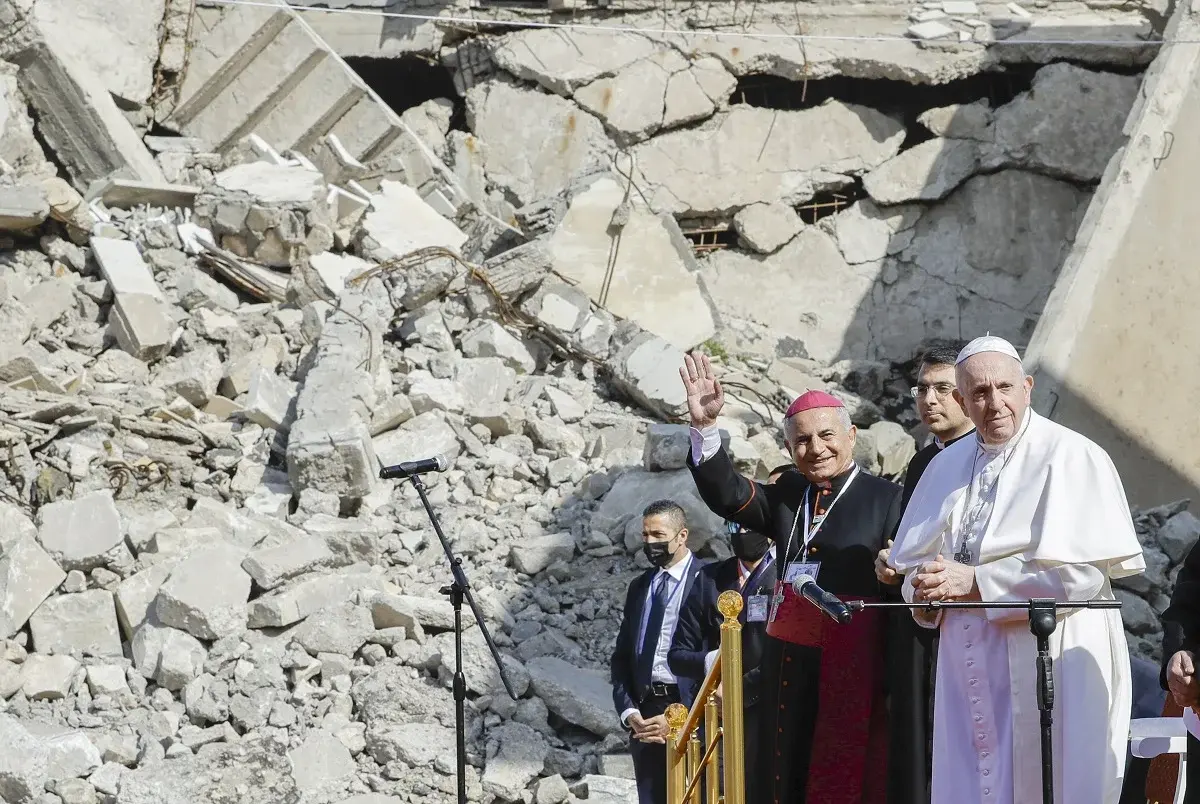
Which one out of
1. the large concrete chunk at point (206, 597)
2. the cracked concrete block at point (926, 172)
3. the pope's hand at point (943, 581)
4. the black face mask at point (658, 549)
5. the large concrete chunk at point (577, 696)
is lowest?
the large concrete chunk at point (577, 696)

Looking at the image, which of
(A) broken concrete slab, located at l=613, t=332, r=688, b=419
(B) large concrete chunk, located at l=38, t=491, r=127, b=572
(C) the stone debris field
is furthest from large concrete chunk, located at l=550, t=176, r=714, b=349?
(B) large concrete chunk, located at l=38, t=491, r=127, b=572

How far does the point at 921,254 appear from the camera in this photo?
43.9ft

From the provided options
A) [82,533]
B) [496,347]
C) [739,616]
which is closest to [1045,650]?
[739,616]

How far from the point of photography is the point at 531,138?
45.5 ft

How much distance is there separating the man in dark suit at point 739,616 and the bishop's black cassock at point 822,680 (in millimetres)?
291

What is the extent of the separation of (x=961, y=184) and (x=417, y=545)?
7.00m

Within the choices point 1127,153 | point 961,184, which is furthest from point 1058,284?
point 961,184

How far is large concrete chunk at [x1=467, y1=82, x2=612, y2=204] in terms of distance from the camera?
1367 cm

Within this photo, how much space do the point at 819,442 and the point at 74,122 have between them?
9874mm

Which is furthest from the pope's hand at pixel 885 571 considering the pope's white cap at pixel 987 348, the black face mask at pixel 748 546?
the black face mask at pixel 748 546

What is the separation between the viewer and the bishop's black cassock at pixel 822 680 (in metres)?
4.45

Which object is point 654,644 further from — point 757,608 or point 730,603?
point 730,603

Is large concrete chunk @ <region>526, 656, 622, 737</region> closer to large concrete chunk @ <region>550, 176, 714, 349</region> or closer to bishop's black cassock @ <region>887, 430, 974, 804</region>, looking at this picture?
bishop's black cassock @ <region>887, 430, 974, 804</region>

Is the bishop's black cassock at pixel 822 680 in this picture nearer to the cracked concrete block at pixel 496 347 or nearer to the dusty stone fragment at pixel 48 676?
the dusty stone fragment at pixel 48 676
